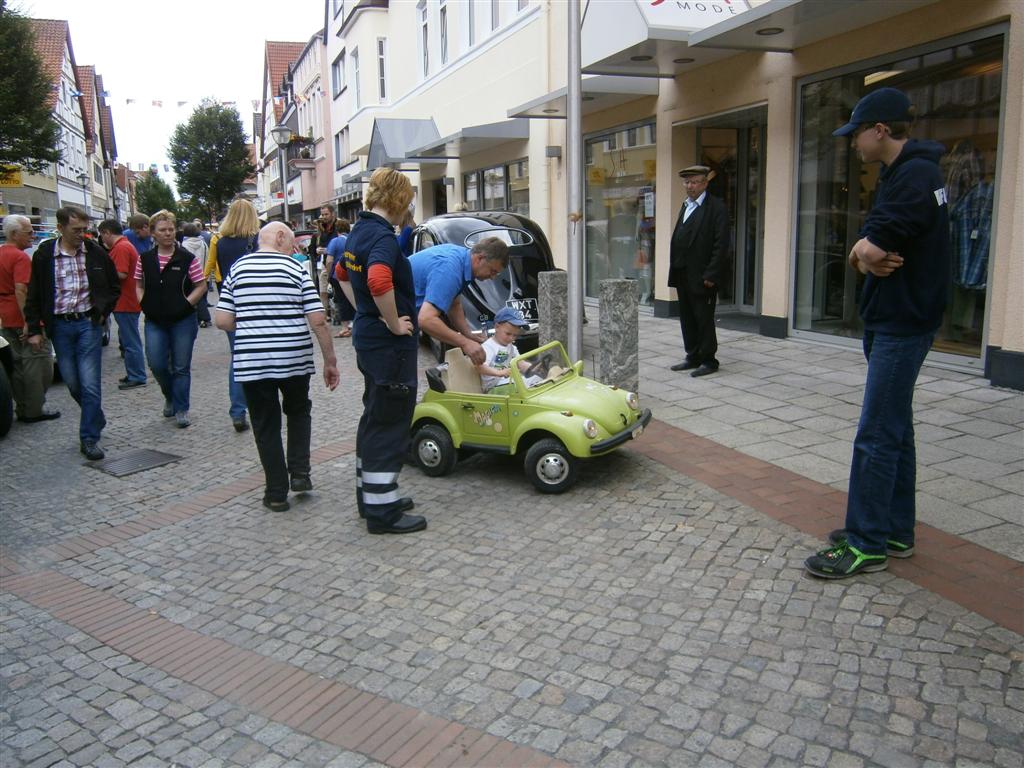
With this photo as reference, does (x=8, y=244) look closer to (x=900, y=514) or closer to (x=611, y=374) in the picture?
(x=611, y=374)

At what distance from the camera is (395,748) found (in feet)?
9.11

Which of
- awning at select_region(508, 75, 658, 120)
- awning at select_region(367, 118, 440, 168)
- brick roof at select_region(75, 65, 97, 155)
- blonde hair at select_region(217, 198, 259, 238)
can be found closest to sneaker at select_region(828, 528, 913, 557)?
blonde hair at select_region(217, 198, 259, 238)

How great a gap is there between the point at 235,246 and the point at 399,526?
4.16 metres

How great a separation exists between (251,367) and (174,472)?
5.83 ft

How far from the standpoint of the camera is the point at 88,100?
6378 centimetres

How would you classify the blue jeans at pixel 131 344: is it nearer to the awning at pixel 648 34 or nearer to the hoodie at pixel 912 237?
the awning at pixel 648 34

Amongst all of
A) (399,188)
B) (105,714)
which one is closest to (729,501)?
(399,188)

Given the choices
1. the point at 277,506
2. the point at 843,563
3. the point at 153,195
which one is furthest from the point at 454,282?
the point at 153,195

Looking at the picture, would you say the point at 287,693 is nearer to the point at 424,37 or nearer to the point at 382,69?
the point at 424,37

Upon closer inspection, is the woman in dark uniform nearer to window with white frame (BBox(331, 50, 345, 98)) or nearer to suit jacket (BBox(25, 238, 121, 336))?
suit jacket (BBox(25, 238, 121, 336))

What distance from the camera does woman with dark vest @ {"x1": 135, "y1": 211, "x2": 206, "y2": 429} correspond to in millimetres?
7320

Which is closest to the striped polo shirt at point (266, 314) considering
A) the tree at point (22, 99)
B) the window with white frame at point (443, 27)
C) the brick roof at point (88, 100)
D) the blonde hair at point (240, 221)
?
the blonde hair at point (240, 221)

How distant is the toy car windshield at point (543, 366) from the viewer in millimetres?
5320

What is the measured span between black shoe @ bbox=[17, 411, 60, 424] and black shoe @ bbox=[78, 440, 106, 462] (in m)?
1.99
